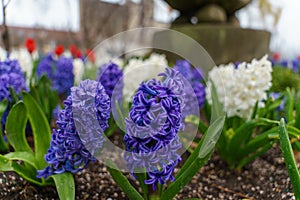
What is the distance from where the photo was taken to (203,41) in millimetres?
4809

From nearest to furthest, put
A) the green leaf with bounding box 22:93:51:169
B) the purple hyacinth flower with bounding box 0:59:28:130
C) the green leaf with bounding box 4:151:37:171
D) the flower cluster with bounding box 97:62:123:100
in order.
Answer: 1. the green leaf with bounding box 4:151:37:171
2. the green leaf with bounding box 22:93:51:169
3. the purple hyacinth flower with bounding box 0:59:28:130
4. the flower cluster with bounding box 97:62:123:100

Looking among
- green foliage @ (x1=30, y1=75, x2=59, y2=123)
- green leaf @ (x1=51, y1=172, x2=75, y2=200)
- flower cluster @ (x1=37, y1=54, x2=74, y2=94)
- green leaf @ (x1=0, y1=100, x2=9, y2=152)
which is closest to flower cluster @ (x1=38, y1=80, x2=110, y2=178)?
green leaf @ (x1=51, y1=172, x2=75, y2=200)

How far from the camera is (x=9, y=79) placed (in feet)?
6.22

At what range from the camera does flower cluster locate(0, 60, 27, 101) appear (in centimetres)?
184

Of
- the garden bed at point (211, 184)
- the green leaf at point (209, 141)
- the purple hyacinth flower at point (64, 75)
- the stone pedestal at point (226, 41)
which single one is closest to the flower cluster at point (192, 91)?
the garden bed at point (211, 184)

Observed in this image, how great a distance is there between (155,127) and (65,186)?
437mm

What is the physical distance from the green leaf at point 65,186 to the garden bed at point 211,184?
252 mm

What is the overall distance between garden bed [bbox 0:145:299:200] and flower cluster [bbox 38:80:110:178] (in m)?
0.32

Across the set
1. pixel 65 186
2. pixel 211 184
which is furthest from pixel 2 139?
pixel 211 184

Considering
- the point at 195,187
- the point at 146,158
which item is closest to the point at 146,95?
the point at 146,158

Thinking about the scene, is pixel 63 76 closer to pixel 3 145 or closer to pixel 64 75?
pixel 64 75

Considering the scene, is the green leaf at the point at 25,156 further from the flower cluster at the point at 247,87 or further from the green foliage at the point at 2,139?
the flower cluster at the point at 247,87

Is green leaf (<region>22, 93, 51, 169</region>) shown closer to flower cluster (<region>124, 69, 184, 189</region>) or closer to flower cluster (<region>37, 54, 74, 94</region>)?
flower cluster (<region>124, 69, 184, 189</region>)

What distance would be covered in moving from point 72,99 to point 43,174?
41 cm
